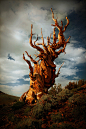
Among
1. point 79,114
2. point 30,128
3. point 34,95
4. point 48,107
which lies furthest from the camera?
point 34,95

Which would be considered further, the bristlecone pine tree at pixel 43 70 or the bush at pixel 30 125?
the bristlecone pine tree at pixel 43 70

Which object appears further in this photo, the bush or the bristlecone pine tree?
the bristlecone pine tree

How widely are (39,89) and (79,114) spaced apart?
7291mm

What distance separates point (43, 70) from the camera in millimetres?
12773

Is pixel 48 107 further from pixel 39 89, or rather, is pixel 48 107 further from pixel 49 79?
pixel 49 79

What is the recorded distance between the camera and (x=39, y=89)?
37.2 feet

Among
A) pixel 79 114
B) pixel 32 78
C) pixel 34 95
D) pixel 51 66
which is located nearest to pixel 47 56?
pixel 51 66

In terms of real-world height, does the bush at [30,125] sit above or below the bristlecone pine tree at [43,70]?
below

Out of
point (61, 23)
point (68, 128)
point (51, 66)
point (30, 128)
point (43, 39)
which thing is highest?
point (61, 23)

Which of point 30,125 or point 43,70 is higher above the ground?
point 43,70

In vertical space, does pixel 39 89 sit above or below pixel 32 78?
below

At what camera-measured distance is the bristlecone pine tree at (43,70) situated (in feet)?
37.2

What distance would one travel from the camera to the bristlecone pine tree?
11333 mm

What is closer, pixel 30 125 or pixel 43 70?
pixel 30 125
